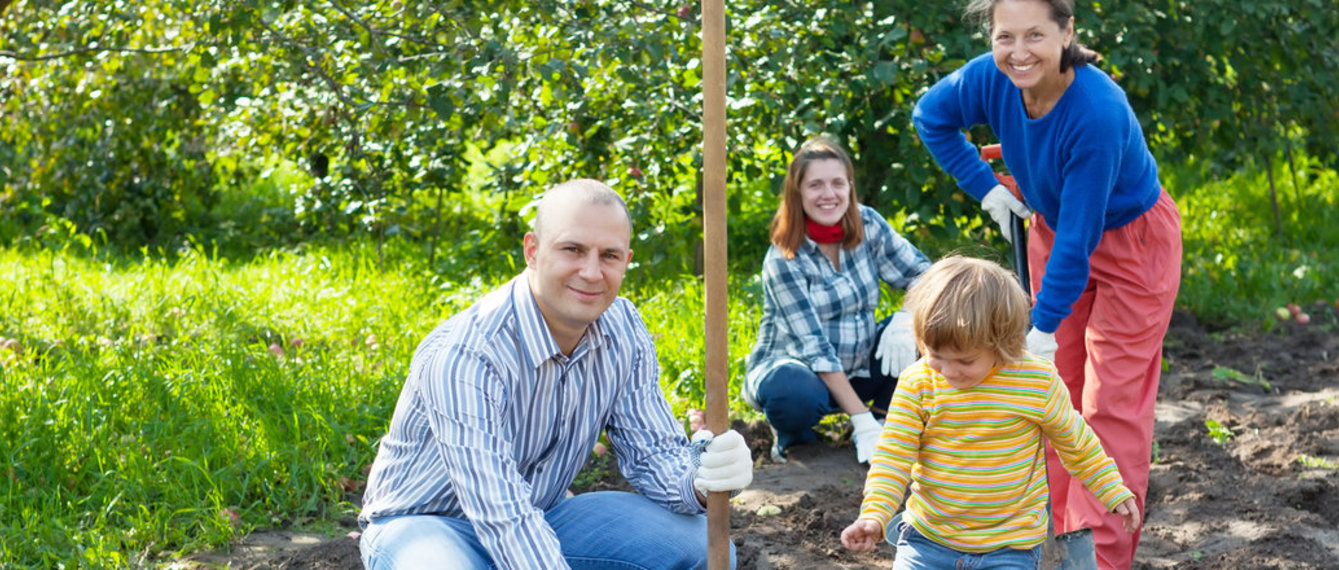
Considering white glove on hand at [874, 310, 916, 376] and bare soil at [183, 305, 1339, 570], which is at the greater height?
white glove on hand at [874, 310, 916, 376]

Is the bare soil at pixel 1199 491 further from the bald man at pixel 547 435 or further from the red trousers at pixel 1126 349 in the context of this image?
the bald man at pixel 547 435

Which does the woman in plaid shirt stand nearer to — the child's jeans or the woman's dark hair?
the woman's dark hair

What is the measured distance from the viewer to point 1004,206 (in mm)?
3611

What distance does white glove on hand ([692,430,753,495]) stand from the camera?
260 centimetres

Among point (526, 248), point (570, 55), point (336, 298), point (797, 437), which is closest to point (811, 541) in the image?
point (797, 437)

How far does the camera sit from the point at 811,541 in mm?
3754

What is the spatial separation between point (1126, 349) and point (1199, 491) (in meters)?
1.00

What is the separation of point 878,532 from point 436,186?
4.22 m

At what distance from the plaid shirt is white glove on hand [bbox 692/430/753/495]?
1729 millimetres

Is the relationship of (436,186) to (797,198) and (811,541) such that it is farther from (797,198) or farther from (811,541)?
(811,541)

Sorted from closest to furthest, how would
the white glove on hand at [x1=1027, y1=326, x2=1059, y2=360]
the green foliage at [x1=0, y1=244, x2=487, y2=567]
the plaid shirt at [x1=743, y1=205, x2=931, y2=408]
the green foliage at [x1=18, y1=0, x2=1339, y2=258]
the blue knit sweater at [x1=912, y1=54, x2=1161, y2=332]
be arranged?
the blue knit sweater at [x1=912, y1=54, x2=1161, y2=332], the white glove on hand at [x1=1027, y1=326, x2=1059, y2=360], the green foliage at [x1=0, y1=244, x2=487, y2=567], the plaid shirt at [x1=743, y1=205, x2=931, y2=408], the green foliage at [x1=18, y1=0, x2=1339, y2=258]

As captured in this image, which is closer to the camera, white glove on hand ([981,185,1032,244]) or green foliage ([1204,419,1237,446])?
white glove on hand ([981,185,1032,244])

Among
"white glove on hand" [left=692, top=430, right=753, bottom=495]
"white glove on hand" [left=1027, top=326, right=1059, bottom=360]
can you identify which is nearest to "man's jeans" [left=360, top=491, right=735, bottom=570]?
"white glove on hand" [left=692, top=430, right=753, bottom=495]

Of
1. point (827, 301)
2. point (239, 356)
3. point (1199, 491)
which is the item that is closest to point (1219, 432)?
point (1199, 491)
